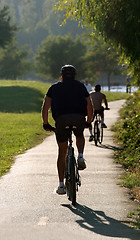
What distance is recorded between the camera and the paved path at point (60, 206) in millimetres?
6334

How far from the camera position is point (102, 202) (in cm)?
809

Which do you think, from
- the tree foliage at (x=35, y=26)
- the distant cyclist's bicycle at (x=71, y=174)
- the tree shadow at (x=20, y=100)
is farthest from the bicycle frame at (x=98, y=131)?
the tree foliage at (x=35, y=26)

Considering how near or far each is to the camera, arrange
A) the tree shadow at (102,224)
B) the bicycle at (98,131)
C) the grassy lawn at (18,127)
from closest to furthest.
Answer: the tree shadow at (102,224) < the grassy lawn at (18,127) < the bicycle at (98,131)

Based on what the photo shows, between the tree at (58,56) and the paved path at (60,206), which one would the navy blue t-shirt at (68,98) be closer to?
the paved path at (60,206)

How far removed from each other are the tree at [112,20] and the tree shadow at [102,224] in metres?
6.15

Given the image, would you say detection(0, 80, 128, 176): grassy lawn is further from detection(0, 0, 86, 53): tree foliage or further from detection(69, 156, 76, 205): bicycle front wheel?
detection(0, 0, 86, 53): tree foliage

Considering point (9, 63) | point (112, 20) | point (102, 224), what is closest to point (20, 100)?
point (112, 20)

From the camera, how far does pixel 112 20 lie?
13.6 m

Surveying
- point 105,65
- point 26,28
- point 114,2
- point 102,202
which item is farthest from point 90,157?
point 26,28

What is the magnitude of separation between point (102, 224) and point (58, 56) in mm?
82695

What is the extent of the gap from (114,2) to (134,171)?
4.35 m

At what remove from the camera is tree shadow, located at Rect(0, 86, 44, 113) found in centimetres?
3801

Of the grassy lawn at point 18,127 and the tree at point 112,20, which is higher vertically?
the tree at point 112,20

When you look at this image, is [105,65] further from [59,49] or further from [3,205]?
[3,205]
